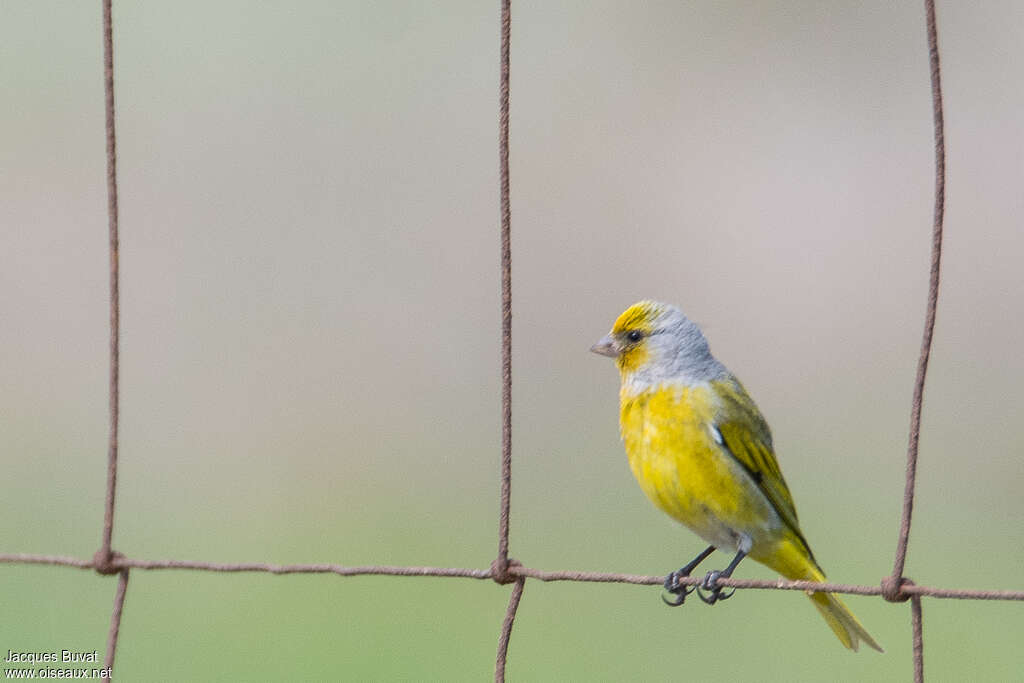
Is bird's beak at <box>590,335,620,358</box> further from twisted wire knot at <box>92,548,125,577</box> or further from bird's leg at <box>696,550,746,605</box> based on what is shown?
twisted wire knot at <box>92,548,125,577</box>

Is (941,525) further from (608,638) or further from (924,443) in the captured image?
(608,638)

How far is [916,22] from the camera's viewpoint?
36.4ft

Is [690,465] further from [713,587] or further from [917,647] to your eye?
[917,647]

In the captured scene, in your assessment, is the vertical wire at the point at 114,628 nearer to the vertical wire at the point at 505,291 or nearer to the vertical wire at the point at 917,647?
the vertical wire at the point at 505,291

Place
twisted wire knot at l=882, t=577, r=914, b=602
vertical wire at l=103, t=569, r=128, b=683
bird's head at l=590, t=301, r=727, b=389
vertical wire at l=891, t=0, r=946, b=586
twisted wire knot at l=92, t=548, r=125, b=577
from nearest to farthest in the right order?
vertical wire at l=891, t=0, r=946, b=586 → twisted wire knot at l=882, t=577, r=914, b=602 → vertical wire at l=103, t=569, r=128, b=683 → twisted wire knot at l=92, t=548, r=125, b=577 → bird's head at l=590, t=301, r=727, b=389

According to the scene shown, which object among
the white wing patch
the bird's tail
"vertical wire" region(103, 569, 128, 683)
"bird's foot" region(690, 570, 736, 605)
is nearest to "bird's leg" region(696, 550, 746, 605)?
"bird's foot" region(690, 570, 736, 605)

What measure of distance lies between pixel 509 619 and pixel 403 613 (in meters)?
7.05

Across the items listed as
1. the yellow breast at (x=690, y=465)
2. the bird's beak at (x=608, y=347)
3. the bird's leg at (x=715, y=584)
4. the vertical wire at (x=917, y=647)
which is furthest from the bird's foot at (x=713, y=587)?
the bird's beak at (x=608, y=347)

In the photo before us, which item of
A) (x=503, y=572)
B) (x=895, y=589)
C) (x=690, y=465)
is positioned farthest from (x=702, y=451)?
(x=895, y=589)

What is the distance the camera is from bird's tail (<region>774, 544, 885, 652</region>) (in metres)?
3.51

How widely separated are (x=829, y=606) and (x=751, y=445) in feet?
1.43

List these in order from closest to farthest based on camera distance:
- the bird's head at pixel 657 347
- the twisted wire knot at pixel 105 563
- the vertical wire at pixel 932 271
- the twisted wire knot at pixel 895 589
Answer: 1. the vertical wire at pixel 932 271
2. the twisted wire knot at pixel 895 589
3. the twisted wire knot at pixel 105 563
4. the bird's head at pixel 657 347

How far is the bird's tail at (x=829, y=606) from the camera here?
11.5 ft

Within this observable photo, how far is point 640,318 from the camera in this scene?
3.70 meters
